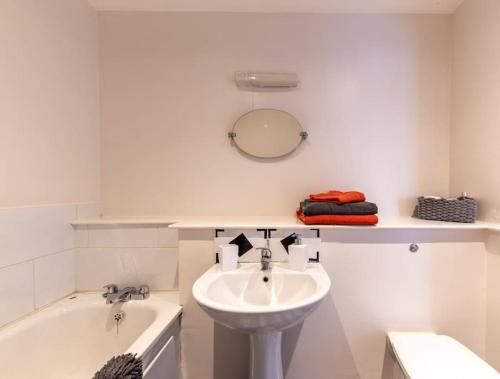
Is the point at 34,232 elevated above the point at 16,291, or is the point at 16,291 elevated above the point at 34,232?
the point at 34,232

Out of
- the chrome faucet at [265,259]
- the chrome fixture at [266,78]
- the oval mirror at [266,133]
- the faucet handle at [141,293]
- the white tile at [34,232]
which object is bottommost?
the faucet handle at [141,293]

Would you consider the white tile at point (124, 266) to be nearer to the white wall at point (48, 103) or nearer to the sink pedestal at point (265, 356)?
the white wall at point (48, 103)

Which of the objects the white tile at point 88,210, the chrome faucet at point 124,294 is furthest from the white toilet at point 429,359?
the white tile at point 88,210

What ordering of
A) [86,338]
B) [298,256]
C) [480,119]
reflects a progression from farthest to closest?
[480,119]
[86,338]
[298,256]

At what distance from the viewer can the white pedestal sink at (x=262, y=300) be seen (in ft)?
2.75

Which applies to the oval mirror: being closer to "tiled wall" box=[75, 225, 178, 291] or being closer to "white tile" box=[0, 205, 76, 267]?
"tiled wall" box=[75, 225, 178, 291]

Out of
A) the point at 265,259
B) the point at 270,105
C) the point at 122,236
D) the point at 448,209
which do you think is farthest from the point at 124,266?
the point at 448,209

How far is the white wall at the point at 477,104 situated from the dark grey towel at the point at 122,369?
1.69 m

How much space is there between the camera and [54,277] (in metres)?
1.29

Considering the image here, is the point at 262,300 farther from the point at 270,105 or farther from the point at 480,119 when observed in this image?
the point at 480,119

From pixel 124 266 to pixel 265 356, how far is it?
0.89 meters

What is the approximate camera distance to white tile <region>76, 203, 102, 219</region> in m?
1.46

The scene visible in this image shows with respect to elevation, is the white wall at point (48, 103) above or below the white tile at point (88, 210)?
above

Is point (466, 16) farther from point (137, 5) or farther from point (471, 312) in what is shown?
point (137, 5)
